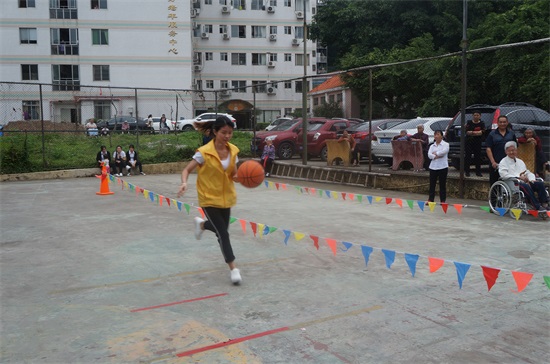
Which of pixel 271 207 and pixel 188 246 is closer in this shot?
pixel 188 246

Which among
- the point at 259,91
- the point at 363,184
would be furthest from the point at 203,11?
the point at 363,184

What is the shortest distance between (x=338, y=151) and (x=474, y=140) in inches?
205

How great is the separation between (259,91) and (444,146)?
1311cm

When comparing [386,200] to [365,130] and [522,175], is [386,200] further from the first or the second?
[365,130]

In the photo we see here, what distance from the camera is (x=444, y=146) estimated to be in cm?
1088

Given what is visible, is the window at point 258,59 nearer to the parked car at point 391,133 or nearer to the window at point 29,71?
the window at point 29,71

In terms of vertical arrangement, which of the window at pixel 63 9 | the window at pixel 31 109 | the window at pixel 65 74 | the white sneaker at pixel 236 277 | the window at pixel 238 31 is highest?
the window at pixel 238 31

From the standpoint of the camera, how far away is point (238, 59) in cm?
5812

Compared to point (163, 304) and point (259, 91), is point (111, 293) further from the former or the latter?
point (259, 91)

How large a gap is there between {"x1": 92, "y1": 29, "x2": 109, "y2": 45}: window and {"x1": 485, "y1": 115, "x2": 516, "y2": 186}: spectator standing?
130 feet

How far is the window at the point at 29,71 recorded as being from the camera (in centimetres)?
4278

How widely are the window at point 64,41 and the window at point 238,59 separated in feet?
62.3

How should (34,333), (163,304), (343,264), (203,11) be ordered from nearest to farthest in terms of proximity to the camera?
1. (34,333)
2. (163,304)
3. (343,264)
4. (203,11)

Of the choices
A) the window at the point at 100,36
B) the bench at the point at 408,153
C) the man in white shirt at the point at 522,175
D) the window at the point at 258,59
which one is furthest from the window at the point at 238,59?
the man in white shirt at the point at 522,175
